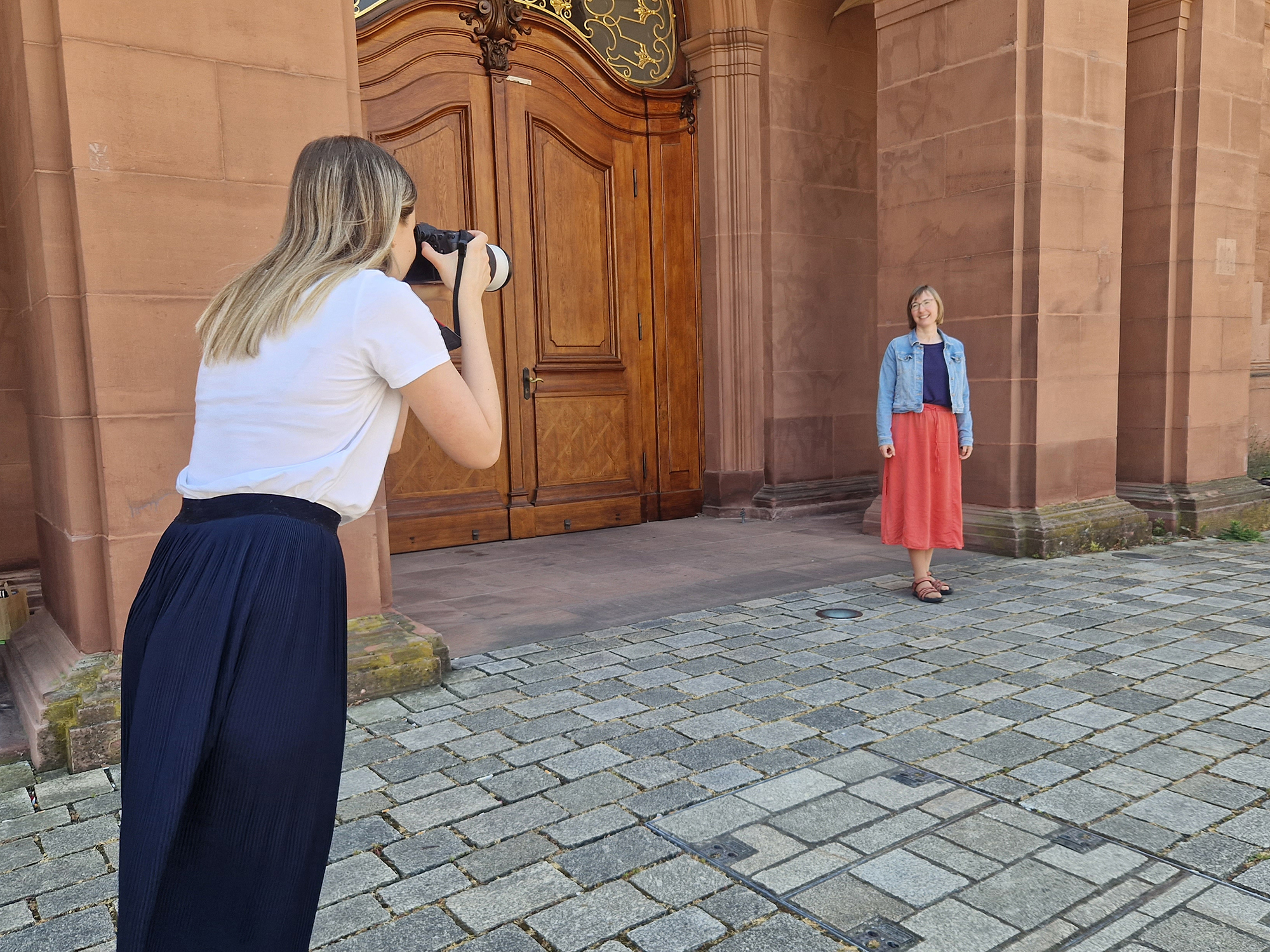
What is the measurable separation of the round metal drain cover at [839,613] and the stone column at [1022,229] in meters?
1.98

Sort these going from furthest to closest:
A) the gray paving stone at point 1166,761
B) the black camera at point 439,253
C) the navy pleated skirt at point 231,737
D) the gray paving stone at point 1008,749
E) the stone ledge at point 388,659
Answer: the stone ledge at point 388,659 < the gray paving stone at point 1008,749 < the gray paving stone at point 1166,761 < the black camera at point 439,253 < the navy pleated skirt at point 231,737

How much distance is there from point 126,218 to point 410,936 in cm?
266

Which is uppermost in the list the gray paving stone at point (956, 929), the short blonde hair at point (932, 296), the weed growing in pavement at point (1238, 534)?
the short blonde hair at point (932, 296)

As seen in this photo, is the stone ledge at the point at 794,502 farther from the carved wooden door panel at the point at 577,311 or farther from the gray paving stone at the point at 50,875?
the gray paving stone at the point at 50,875

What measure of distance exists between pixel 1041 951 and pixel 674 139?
738 centimetres

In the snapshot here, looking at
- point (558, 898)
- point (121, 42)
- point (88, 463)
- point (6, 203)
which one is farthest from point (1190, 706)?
point (6, 203)

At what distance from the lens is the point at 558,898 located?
7.73 feet

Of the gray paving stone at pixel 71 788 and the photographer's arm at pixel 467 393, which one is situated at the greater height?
the photographer's arm at pixel 467 393

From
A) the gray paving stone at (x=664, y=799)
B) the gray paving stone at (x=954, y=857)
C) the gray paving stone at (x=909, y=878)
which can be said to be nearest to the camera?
the gray paving stone at (x=909, y=878)

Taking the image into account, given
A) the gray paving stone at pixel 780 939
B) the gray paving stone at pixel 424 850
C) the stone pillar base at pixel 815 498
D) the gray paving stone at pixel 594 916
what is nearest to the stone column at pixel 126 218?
the gray paving stone at pixel 424 850

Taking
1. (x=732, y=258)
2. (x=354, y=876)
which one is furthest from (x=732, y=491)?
(x=354, y=876)

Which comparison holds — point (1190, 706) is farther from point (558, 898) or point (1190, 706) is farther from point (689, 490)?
point (689, 490)

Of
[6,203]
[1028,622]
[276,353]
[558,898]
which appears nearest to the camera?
[276,353]

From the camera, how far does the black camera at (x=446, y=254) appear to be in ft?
5.85
